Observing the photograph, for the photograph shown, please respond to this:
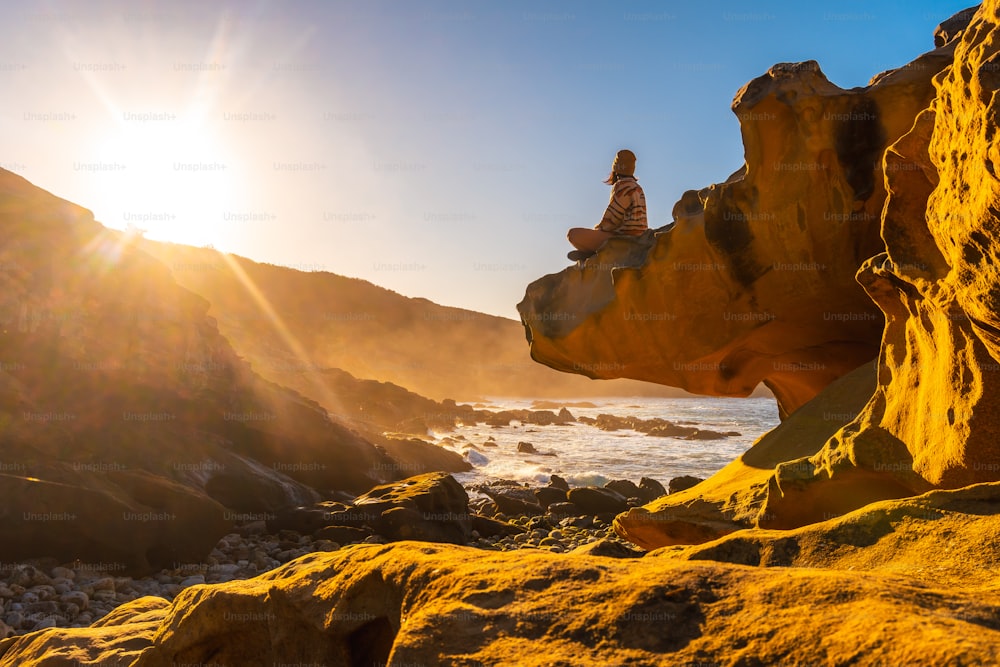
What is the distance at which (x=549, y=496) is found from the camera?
15.3 m

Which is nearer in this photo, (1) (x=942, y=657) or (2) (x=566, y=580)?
(1) (x=942, y=657)

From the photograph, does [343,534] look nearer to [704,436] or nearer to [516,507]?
[516,507]

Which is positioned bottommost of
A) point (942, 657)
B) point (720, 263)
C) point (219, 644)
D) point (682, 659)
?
point (219, 644)

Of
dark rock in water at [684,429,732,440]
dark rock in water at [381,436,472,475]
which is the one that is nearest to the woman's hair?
dark rock in water at [381,436,472,475]

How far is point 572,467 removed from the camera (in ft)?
73.9

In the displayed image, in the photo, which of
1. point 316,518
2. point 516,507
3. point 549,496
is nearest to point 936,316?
point 316,518

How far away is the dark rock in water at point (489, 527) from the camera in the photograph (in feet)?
37.6

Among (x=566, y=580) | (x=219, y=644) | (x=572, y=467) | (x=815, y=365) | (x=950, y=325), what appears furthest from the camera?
(x=572, y=467)

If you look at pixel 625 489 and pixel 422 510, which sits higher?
pixel 422 510

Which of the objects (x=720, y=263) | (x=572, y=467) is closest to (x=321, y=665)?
(x=720, y=263)

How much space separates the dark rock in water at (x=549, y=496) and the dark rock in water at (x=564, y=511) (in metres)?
0.93

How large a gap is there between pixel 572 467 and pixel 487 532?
1146 cm

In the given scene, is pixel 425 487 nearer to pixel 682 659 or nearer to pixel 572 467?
pixel 682 659

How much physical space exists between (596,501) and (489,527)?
3160 mm
